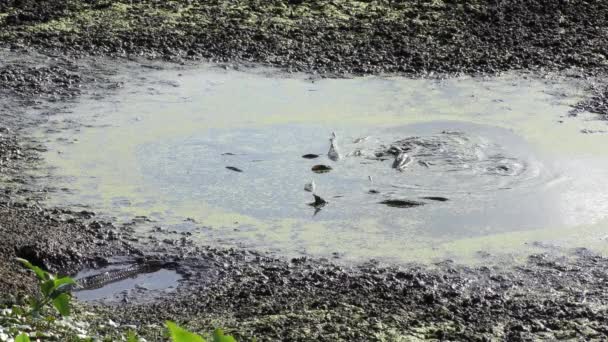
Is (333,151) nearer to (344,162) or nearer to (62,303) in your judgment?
(344,162)

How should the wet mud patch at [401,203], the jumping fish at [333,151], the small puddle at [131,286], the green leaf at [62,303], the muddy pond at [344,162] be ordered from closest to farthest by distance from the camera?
the green leaf at [62,303] → the small puddle at [131,286] → the muddy pond at [344,162] → the wet mud patch at [401,203] → the jumping fish at [333,151]

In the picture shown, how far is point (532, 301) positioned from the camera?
17.6 ft

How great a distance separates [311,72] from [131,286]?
413cm

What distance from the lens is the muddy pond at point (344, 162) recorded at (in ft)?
20.6

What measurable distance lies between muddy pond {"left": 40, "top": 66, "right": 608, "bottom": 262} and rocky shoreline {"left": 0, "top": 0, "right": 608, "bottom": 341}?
9.6 inches

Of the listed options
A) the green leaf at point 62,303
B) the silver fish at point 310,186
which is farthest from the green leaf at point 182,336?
the silver fish at point 310,186

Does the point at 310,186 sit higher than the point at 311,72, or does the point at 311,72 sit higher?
the point at 311,72

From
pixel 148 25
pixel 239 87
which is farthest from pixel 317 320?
pixel 148 25

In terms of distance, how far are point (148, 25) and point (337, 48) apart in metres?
1.84

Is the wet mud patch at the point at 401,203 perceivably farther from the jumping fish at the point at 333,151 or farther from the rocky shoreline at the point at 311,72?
the rocky shoreline at the point at 311,72

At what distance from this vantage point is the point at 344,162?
7250mm

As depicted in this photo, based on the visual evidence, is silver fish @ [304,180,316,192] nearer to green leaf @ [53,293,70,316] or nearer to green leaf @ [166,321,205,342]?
green leaf @ [53,293,70,316]

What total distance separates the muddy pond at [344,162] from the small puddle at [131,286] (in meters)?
0.56

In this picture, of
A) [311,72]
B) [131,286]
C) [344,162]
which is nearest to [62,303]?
[131,286]
